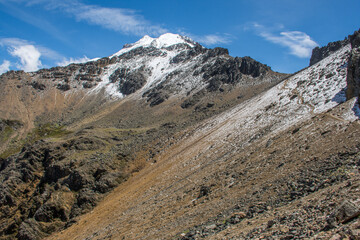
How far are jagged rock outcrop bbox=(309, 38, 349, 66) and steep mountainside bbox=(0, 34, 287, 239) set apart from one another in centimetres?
2412

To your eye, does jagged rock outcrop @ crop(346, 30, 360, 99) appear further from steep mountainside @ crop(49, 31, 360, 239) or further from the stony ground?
the stony ground

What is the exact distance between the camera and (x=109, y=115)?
460ft

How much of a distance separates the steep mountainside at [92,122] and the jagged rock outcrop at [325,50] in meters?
24.1

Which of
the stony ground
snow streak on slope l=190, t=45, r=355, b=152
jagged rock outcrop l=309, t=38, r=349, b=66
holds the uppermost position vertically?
jagged rock outcrop l=309, t=38, r=349, b=66

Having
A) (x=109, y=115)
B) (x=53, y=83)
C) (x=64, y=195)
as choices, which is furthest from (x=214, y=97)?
(x=53, y=83)

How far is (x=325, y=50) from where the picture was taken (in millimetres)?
113250

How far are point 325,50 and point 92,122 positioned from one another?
125 m

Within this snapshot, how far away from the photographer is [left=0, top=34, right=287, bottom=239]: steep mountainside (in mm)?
38281

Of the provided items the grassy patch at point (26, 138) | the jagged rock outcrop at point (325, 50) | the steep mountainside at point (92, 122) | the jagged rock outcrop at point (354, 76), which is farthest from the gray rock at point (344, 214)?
the jagged rock outcrop at point (325, 50)

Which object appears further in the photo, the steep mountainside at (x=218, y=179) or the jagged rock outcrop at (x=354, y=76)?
the jagged rock outcrop at (x=354, y=76)

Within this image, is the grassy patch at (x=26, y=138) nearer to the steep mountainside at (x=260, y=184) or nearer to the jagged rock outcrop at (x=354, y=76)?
the steep mountainside at (x=260, y=184)

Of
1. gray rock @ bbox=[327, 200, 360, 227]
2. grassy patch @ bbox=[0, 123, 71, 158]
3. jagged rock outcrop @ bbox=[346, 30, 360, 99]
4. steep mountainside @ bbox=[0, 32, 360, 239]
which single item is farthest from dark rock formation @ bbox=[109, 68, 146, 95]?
gray rock @ bbox=[327, 200, 360, 227]

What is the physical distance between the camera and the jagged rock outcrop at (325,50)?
341 feet

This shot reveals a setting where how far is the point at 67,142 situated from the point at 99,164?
60.2 ft
